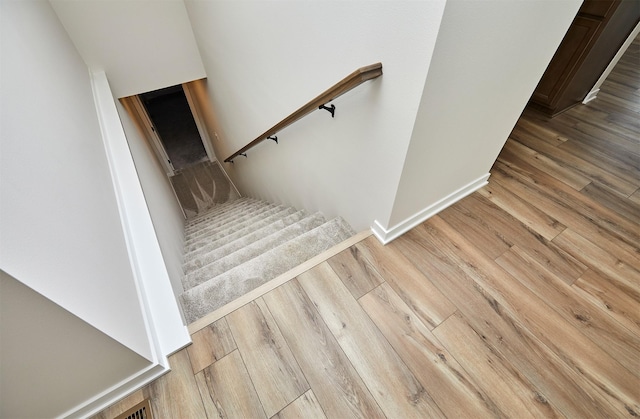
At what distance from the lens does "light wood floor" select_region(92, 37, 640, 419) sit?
1137 millimetres

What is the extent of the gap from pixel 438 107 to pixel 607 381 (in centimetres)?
131

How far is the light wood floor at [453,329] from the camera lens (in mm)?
1137

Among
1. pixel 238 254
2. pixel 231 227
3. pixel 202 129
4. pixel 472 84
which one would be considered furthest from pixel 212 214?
pixel 472 84

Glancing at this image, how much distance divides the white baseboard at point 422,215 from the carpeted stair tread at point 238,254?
25.1 inches

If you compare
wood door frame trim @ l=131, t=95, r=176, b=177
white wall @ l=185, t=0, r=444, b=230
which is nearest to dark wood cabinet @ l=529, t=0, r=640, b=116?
white wall @ l=185, t=0, r=444, b=230

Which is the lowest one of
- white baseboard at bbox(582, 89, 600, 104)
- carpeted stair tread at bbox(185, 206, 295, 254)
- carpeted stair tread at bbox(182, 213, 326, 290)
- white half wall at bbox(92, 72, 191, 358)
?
carpeted stair tread at bbox(185, 206, 295, 254)

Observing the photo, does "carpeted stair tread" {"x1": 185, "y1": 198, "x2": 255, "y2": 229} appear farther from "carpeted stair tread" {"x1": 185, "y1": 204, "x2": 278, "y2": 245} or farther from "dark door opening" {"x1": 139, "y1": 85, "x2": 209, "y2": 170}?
"dark door opening" {"x1": 139, "y1": 85, "x2": 209, "y2": 170}

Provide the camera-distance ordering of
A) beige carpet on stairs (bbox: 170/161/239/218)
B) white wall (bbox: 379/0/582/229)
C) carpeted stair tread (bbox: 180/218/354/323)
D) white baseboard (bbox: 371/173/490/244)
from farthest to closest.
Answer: beige carpet on stairs (bbox: 170/161/239/218), white baseboard (bbox: 371/173/490/244), carpeted stair tread (bbox: 180/218/354/323), white wall (bbox: 379/0/582/229)

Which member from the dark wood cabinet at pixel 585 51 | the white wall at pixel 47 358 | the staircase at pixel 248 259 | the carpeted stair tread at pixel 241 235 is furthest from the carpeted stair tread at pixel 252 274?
the dark wood cabinet at pixel 585 51

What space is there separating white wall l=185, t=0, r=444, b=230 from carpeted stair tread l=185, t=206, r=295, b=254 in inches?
7.4

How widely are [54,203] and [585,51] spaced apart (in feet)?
11.4

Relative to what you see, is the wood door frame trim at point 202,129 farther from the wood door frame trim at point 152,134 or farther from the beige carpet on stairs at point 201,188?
the wood door frame trim at point 152,134

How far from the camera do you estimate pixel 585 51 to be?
2279 mm

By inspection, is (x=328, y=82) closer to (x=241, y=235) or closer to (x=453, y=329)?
(x=453, y=329)
